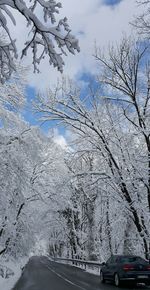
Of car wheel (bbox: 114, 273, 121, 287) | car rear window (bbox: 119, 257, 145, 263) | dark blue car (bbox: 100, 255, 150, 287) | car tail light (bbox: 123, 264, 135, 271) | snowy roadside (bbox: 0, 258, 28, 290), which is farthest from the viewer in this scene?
snowy roadside (bbox: 0, 258, 28, 290)

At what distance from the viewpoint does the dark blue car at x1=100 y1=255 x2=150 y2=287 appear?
1673 centimetres

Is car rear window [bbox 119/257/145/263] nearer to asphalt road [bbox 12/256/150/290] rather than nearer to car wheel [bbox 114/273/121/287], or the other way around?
car wheel [bbox 114/273/121/287]

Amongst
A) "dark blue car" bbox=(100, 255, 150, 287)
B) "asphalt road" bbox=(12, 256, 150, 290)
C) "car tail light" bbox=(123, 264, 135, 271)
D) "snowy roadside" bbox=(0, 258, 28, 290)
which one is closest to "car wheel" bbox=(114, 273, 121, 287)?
"dark blue car" bbox=(100, 255, 150, 287)

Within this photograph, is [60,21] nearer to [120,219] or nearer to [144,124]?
[144,124]

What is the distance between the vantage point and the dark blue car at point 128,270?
16.7 metres

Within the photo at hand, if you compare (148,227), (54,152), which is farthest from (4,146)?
(54,152)

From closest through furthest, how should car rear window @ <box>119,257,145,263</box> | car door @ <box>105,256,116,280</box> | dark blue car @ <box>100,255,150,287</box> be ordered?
dark blue car @ <box>100,255,150,287</box>
car rear window @ <box>119,257,145,263</box>
car door @ <box>105,256,116,280</box>

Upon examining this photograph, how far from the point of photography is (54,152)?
35.3 metres

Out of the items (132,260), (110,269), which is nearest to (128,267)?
(132,260)

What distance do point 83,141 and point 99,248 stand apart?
16.6 m

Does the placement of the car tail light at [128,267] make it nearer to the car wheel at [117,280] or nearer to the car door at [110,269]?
the car wheel at [117,280]

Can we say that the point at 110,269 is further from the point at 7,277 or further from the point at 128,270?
the point at 7,277

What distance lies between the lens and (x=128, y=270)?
16.9 metres

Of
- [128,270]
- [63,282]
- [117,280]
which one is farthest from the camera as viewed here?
[63,282]
